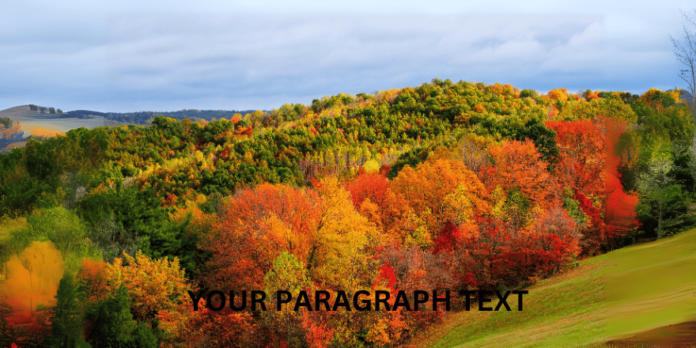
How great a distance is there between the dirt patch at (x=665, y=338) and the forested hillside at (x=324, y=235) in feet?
59.8

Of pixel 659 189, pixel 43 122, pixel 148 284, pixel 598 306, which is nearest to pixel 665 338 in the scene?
pixel 598 306

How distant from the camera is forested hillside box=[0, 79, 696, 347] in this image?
36.5 metres

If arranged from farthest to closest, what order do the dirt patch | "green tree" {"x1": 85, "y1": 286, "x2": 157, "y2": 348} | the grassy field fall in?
"green tree" {"x1": 85, "y1": 286, "x2": 157, "y2": 348}
the grassy field
the dirt patch

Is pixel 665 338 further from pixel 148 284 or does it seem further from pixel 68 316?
pixel 68 316

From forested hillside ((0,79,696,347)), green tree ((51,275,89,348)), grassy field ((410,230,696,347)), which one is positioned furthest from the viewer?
forested hillside ((0,79,696,347))

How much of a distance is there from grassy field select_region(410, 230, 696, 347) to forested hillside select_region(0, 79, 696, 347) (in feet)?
10.1

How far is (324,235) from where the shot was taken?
41.7 m

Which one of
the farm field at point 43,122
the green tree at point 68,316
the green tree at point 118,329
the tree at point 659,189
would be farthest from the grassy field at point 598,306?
the farm field at point 43,122

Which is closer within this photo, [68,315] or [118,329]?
[118,329]

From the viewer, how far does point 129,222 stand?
45.2 m

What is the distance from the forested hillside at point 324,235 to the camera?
120 feet

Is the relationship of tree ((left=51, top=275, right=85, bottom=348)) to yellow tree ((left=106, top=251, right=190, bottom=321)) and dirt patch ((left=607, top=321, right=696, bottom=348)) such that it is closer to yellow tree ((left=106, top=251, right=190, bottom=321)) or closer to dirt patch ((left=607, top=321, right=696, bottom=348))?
yellow tree ((left=106, top=251, right=190, bottom=321))

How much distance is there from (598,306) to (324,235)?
67.4 ft

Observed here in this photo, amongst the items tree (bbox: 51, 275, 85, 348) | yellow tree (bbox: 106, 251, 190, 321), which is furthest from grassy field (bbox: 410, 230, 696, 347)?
tree (bbox: 51, 275, 85, 348)
